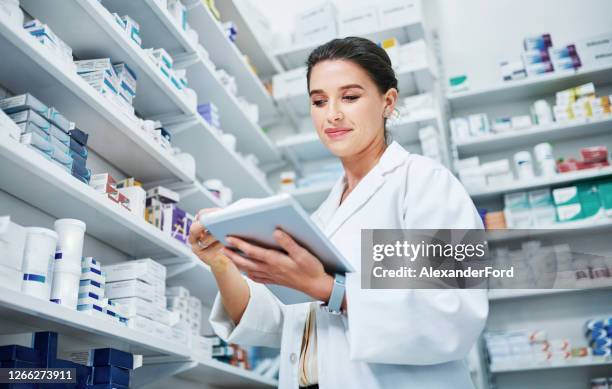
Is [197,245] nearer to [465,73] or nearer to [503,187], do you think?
[503,187]

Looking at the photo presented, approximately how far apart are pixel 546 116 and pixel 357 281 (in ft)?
8.95

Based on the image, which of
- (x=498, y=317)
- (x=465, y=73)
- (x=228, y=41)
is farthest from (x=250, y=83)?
(x=498, y=317)

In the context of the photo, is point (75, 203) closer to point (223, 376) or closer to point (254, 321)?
point (254, 321)

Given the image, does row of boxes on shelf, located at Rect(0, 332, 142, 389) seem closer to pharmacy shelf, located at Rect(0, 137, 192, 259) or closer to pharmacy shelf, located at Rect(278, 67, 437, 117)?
pharmacy shelf, located at Rect(0, 137, 192, 259)

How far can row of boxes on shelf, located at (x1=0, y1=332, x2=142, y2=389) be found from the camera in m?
1.38

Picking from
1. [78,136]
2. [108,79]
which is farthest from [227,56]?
[78,136]

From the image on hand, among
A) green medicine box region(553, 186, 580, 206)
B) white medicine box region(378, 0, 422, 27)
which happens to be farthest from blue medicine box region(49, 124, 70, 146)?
green medicine box region(553, 186, 580, 206)

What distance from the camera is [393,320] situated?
117 centimetres

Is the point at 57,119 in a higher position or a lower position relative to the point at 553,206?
lower

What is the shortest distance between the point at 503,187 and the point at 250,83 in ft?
5.44

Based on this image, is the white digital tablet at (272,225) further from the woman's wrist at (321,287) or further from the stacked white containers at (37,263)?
the stacked white containers at (37,263)

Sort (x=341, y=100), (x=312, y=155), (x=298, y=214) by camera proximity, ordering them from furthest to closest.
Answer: (x=312, y=155) < (x=341, y=100) < (x=298, y=214)

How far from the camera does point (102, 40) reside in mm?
2090

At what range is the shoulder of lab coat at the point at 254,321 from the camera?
153 cm
